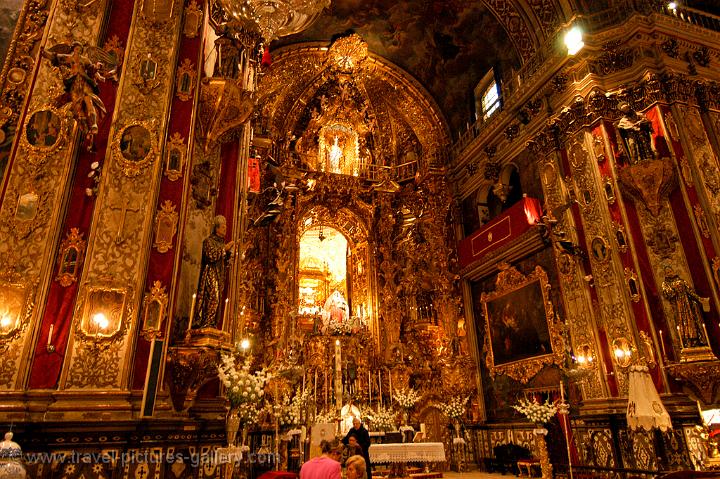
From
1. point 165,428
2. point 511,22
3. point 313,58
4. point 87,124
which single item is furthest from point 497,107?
point 165,428

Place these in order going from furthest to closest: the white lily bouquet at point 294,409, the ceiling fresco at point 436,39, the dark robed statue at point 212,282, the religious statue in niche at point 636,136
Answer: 1. the ceiling fresco at point 436,39
2. the white lily bouquet at point 294,409
3. the religious statue in niche at point 636,136
4. the dark robed statue at point 212,282

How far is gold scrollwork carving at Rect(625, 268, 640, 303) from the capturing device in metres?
10.2

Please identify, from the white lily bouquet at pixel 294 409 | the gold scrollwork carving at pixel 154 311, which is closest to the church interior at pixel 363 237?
the gold scrollwork carving at pixel 154 311

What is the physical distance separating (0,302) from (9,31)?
454cm

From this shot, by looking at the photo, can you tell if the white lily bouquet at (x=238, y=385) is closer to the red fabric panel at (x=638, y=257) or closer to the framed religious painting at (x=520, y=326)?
the red fabric panel at (x=638, y=257)

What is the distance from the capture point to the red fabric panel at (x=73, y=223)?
5758 millimetres

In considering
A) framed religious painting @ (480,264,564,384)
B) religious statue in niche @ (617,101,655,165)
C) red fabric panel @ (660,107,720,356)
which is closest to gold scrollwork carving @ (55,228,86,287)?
framed religious painting @ (480,264,564,384)

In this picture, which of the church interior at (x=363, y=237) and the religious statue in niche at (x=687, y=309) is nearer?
the church interior at (x=363, y=237)

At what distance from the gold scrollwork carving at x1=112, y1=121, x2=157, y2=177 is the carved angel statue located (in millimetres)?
365

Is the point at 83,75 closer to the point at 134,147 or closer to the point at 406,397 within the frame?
the point at 134,147

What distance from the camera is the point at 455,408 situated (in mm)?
14625

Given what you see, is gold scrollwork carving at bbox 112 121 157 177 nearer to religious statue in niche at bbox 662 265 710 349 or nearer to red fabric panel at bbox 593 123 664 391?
red fabric panel at bbox 593 123 664 391

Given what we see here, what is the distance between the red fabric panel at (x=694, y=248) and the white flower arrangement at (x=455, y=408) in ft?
23.5

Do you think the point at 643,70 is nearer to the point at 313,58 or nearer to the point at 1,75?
the point at 313,58
